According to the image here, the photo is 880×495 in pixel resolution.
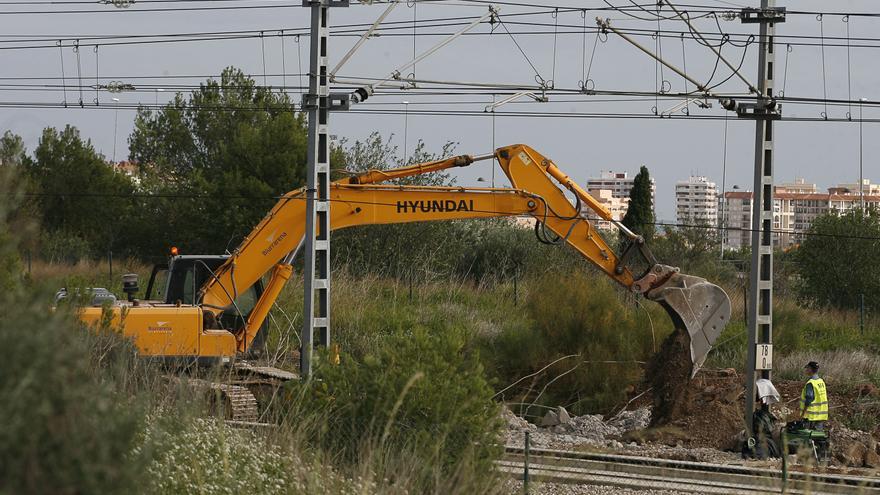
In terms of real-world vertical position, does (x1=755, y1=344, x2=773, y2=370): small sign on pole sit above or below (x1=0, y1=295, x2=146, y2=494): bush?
below

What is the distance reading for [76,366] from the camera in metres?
5.84

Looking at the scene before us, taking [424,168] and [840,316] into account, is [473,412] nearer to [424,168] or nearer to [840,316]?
[424,168]

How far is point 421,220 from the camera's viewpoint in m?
21.3

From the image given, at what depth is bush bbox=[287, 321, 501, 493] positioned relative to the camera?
500 inches

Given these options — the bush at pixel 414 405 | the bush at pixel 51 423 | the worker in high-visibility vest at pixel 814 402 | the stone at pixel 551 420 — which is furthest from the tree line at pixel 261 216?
the bush at pixel 51 423

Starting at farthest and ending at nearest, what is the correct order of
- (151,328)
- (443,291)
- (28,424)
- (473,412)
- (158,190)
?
(158,190), (443,291), (151,328), (473,412), (28,424)

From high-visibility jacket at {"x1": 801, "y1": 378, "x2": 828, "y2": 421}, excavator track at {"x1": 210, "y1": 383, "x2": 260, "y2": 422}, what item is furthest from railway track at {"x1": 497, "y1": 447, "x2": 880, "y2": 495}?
excavator track at {"x1": 210, "y1": 383, "x2": 260, "y2": 422}

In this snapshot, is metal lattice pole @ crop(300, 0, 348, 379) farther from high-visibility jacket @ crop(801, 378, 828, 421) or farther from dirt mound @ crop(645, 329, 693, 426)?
high-visibility jacket @ crop(801, 378, 828, 421)

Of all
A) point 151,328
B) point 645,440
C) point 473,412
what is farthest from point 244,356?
point 473,412

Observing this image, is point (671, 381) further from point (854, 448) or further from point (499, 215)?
point (499, 215)

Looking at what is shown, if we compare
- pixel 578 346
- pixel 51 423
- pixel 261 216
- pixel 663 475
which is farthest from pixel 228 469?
pixel 261 216

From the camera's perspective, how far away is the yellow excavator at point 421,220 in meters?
20.2

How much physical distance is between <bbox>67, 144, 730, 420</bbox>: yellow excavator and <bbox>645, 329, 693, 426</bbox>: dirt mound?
63cm

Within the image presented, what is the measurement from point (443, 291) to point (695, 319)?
55.9ft
